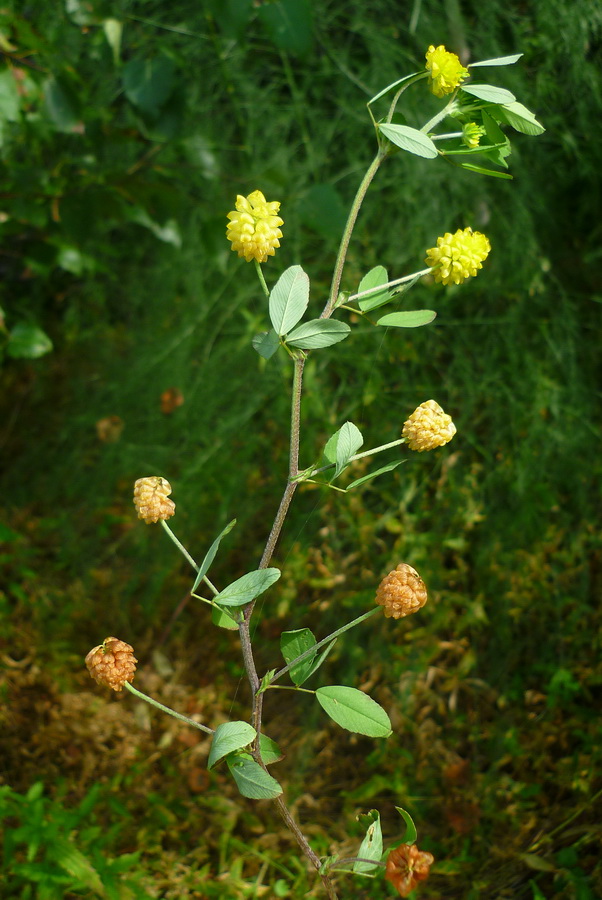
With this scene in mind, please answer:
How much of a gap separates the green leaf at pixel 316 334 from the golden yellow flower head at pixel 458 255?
7 centimetres

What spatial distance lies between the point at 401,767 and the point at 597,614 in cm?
37

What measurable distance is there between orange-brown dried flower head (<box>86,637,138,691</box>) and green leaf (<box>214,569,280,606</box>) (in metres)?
0.07

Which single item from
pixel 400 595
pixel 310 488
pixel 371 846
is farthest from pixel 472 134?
pixel 310 488

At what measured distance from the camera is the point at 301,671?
20.7 inches

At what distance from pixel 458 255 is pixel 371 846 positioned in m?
0.45

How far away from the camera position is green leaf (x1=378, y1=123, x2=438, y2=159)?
46 centimetres

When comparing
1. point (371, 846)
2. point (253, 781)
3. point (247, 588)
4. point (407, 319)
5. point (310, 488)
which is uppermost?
point (407, 319)

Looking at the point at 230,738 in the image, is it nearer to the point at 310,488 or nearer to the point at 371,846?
the point at 371,846

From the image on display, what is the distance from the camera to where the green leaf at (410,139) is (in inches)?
18.1

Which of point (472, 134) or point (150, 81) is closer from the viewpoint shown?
point (472, 134)

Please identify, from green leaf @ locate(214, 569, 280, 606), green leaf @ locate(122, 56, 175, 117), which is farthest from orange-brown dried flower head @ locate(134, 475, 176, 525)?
green leaf @ locate(122, 56, 175, 117)

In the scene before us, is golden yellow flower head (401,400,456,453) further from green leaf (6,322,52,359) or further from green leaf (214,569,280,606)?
green leaf (6,322,52,359)

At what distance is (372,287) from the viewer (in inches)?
20.8

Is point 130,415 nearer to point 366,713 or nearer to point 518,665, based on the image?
point 518,665
